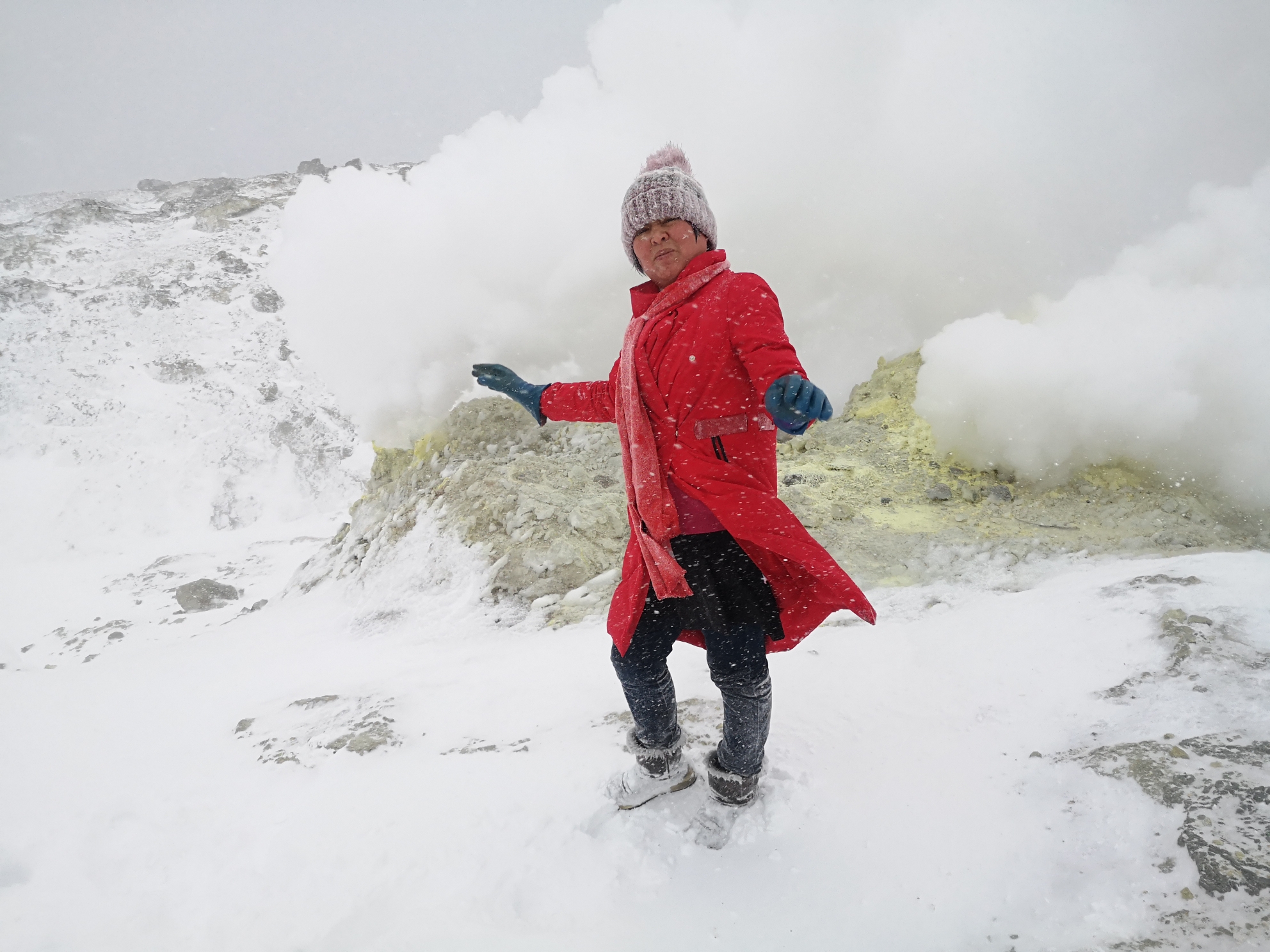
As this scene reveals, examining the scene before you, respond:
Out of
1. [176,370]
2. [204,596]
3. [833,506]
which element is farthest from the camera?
[176,370]

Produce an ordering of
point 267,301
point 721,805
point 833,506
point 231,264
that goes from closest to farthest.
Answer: point 721,805
point 833,506
point 267,301
point 231,264

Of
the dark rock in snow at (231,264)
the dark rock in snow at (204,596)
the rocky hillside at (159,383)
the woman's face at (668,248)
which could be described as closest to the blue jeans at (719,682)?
the woman's face at (668,248)

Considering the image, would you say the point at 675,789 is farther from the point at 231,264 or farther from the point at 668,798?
the point at 231,264

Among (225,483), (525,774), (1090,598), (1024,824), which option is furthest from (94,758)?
(225,483)

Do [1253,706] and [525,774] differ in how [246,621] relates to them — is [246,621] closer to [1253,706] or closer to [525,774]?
[525,774]

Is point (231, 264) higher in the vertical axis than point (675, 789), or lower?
higher

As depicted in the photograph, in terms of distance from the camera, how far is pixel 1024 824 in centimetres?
128

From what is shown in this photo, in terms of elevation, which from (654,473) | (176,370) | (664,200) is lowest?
(654,473)

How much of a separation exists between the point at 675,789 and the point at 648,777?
0.29 feet

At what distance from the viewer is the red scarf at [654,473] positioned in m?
1.30

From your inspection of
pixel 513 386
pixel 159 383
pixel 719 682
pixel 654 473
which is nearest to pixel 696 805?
pixel 719 682

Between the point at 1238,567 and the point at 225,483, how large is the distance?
719 inches

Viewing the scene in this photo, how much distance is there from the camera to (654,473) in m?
1.32

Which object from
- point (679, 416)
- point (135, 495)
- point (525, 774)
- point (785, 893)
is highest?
point (135, 495)
